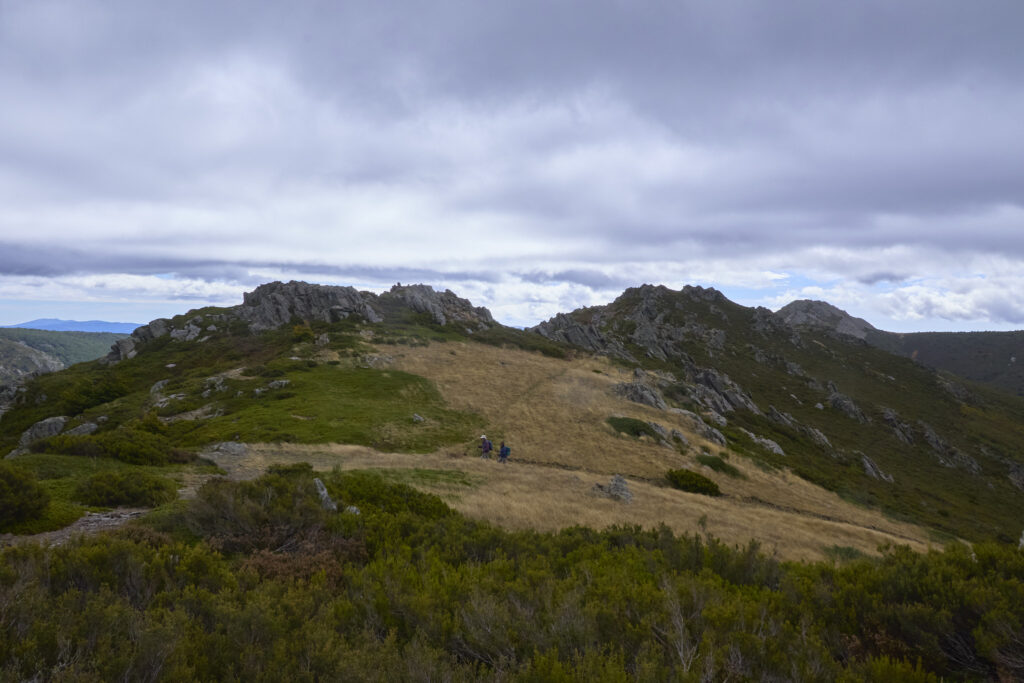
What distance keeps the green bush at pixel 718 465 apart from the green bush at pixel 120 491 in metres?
29.0

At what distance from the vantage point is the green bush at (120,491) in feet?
36.3

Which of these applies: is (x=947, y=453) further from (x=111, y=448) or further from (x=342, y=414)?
(x=111, y=448)

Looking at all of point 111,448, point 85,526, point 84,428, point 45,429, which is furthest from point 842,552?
point 45,429

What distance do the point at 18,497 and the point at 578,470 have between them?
2221 cm

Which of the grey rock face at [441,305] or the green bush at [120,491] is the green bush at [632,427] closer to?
the green bush at [120,491]

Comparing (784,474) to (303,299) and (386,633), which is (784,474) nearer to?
(386,633)

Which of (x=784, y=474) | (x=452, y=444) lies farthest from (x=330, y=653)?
(x=784, y=474)

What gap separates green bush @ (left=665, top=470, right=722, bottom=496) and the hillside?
0.19 meters

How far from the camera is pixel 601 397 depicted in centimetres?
4209

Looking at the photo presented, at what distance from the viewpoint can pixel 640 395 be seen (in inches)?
1698

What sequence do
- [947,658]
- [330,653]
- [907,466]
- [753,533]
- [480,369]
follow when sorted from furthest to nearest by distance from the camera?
[907,466] → [480,369] → [753,533] → [947,658] → [330,653]

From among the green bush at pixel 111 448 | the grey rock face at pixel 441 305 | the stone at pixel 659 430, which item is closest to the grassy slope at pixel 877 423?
the stone at pixel 659 430

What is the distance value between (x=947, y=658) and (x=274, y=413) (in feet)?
96.0

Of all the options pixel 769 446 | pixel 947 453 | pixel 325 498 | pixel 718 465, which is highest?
pixel 325 498
